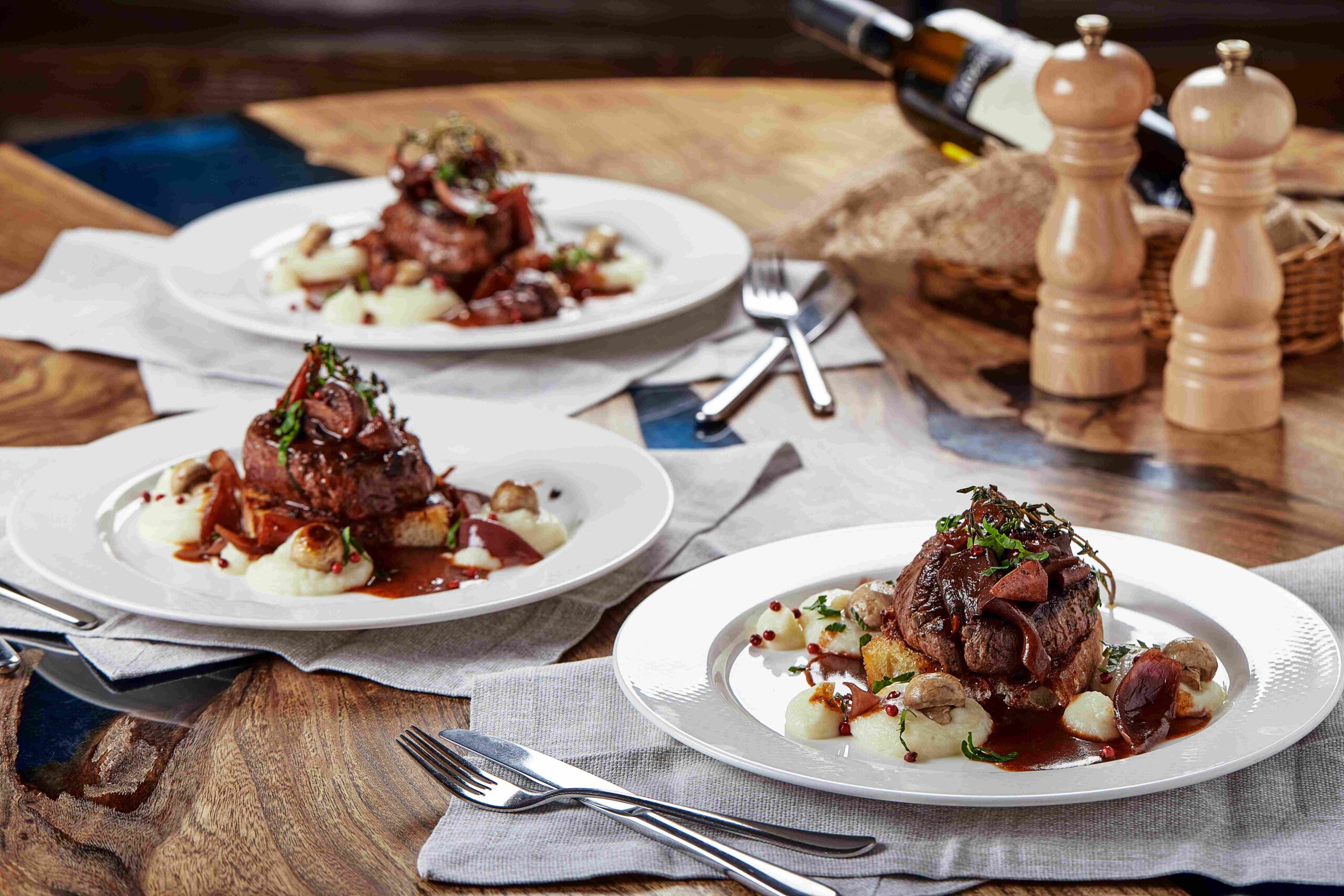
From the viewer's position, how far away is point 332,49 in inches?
300

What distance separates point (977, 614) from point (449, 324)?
5.41 ft

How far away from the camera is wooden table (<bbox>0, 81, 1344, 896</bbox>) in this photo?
1.43 m

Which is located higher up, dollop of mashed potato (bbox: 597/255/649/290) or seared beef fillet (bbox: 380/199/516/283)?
seared beef fillet (bbox: 380/199/516/283)

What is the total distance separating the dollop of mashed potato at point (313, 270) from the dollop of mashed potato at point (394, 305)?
0.15 metres

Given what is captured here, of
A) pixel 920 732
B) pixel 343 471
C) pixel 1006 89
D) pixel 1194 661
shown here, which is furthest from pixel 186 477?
pixel 1006 89

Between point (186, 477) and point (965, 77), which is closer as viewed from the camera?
point (186, 477)

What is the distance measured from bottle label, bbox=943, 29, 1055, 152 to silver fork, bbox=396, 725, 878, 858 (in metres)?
2.05

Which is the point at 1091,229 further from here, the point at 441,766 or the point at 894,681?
the point at 441,766

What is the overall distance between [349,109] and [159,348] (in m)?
1.86

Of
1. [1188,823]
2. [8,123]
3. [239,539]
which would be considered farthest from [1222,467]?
[8,123]

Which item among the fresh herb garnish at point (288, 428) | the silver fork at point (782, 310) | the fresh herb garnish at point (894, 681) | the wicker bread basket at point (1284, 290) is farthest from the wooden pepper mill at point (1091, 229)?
the fresh herb garnish at point (288, 428)

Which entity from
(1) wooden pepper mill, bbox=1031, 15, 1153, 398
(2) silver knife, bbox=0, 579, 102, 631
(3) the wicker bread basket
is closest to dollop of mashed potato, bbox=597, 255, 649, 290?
(3) the wicker bread basket

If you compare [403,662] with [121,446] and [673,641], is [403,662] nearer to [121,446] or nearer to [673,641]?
[673,641]

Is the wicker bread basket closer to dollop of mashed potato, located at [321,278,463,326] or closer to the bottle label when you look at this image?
the bottle label
